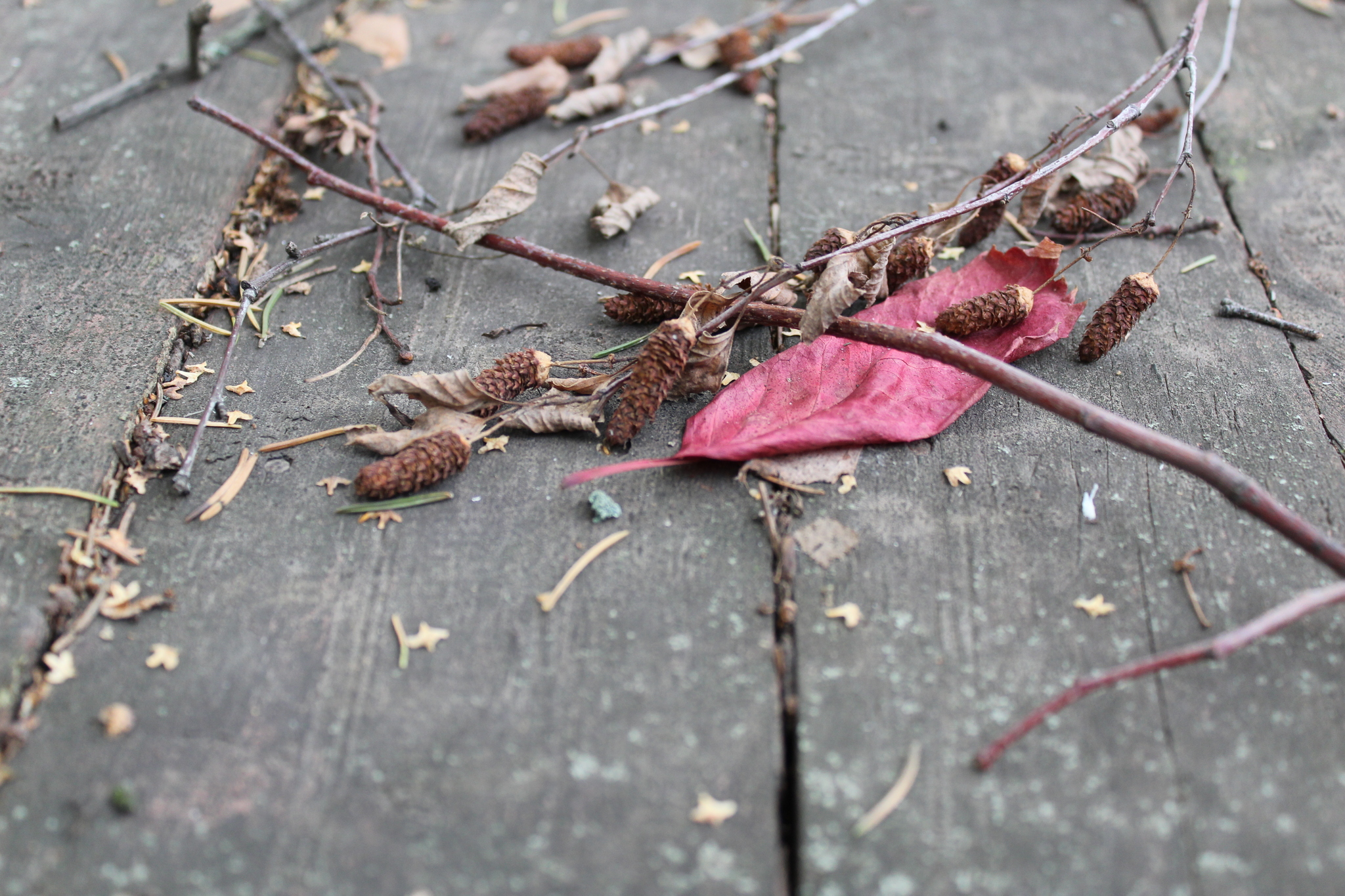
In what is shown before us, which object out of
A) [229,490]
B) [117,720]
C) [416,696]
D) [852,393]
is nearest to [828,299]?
[852,393]

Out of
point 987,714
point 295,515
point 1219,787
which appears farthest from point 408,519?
point 1219,787

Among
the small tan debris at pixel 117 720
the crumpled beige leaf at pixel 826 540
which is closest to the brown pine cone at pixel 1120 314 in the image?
the crumpled beige leaf at pixel 826 540

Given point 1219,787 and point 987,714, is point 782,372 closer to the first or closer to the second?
point 987,714

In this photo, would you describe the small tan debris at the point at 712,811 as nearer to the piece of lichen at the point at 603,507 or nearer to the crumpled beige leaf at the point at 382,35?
the piece of lichen at the point at 603,507

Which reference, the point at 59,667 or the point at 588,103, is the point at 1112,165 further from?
the point at 59,667

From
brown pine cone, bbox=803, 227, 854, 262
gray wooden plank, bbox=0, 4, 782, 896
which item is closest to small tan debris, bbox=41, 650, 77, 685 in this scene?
gray wooden plank, bbox=0, 4, 782, 896

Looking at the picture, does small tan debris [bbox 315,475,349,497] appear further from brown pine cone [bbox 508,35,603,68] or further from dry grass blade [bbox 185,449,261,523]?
brown pine cone [bbox 508,35,603,68]
